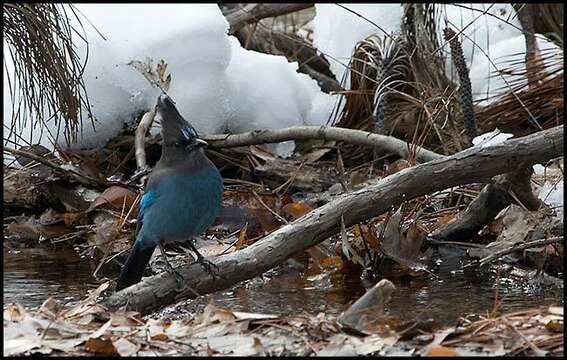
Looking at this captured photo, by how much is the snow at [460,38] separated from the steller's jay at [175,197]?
306 centimetres

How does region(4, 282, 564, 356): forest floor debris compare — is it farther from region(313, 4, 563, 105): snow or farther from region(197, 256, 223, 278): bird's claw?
region(313, 4, 563, 105): snow

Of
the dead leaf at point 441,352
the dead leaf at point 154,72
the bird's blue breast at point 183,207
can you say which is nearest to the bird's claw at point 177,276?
the bird's blue breast at point 183,207

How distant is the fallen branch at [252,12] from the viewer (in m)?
8.38

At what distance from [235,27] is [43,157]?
7.75ft

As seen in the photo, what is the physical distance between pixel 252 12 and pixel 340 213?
4369 millimetres

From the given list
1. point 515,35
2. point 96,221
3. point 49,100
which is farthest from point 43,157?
point 515,35

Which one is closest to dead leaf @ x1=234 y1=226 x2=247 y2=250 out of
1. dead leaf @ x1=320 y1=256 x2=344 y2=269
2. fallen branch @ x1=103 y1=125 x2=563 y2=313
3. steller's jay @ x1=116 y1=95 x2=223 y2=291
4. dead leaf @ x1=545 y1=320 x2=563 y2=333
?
dead leaf @ x1=320 y1=256 x2=344 y2=269

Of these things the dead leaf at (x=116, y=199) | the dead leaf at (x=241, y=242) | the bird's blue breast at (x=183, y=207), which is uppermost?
the bird's blue breast at (x=183, y=207)

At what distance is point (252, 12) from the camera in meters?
8.48

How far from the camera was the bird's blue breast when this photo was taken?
4.39 metres

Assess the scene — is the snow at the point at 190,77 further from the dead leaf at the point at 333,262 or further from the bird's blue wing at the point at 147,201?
the bird's blue wing at the point at 147,201

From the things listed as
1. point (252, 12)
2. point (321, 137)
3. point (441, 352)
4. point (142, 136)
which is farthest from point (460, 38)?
point (441, 352)

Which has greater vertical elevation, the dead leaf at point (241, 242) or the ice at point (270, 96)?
the ice at point (270, 96)

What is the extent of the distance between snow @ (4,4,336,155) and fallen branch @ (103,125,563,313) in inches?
116
